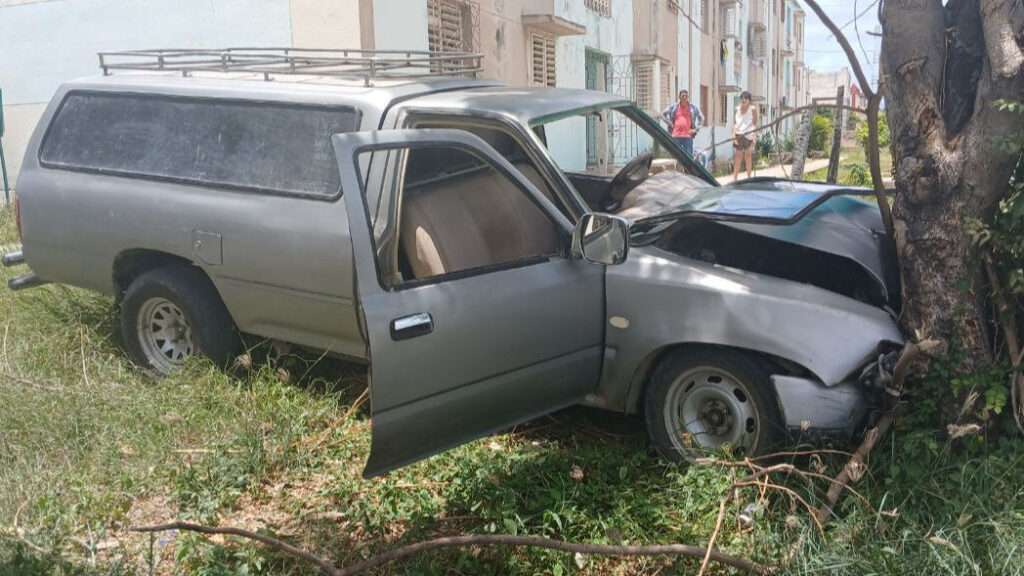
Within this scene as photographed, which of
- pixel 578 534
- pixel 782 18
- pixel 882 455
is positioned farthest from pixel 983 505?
pixel 782 18

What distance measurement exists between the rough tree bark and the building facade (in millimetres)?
1093

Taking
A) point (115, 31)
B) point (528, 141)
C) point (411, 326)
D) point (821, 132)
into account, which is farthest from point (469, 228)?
point (821, 132)

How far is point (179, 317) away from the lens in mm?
5324

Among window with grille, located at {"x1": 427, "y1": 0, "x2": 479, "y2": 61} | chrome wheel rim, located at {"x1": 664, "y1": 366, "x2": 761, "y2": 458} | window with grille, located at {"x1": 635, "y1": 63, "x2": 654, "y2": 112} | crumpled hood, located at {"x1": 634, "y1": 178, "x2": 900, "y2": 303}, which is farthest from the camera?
window with grille, located at {"x1": 635, "y1": 63, "x2": 654, "y2": 112}

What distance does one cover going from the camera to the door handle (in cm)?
337

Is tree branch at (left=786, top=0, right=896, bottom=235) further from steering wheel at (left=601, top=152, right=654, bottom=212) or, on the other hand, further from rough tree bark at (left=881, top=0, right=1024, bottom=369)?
steering wheel at (left=601, top=152, right=654, bottom=212)

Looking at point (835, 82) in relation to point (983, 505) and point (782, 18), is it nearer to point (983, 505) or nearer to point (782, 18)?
point (782, 18)

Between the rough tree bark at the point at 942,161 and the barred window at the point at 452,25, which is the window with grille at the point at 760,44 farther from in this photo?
the rough tree bark at the point at 942,161

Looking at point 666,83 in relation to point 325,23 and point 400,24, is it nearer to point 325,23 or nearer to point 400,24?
point 400,24

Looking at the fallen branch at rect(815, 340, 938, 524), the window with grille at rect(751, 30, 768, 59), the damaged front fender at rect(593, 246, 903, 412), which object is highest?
the window with grille at rect(751, 30, 768, 59)

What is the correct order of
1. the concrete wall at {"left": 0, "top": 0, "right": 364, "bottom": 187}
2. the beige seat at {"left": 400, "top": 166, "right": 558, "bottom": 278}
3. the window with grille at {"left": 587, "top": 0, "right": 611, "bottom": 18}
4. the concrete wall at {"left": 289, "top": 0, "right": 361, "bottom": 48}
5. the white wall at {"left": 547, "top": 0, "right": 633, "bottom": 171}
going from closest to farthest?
the beige seat at {"left": 400, "top": 166, "right": 558, "bottom": 278} → the concrete wall at {"left": 289, "top": 0, "right": 361, "bottom": 48} → the concrete wall at {"left": 0, "top": 0, "right": 364, "bottom": 187} → the white wall at {"left": 547, "top": 0, "right": 633, "bottom": 171} → the window with grille at {"left": 587, "top": 0, "right": 611, "bottom": 18}

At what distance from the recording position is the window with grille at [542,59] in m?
15.7

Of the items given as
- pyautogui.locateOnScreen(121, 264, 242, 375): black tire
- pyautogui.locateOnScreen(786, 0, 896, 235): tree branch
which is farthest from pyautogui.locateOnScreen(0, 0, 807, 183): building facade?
pyautogui.locateOnScreen(121, 264, 242, 375): black tire

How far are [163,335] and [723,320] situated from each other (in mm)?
3316
